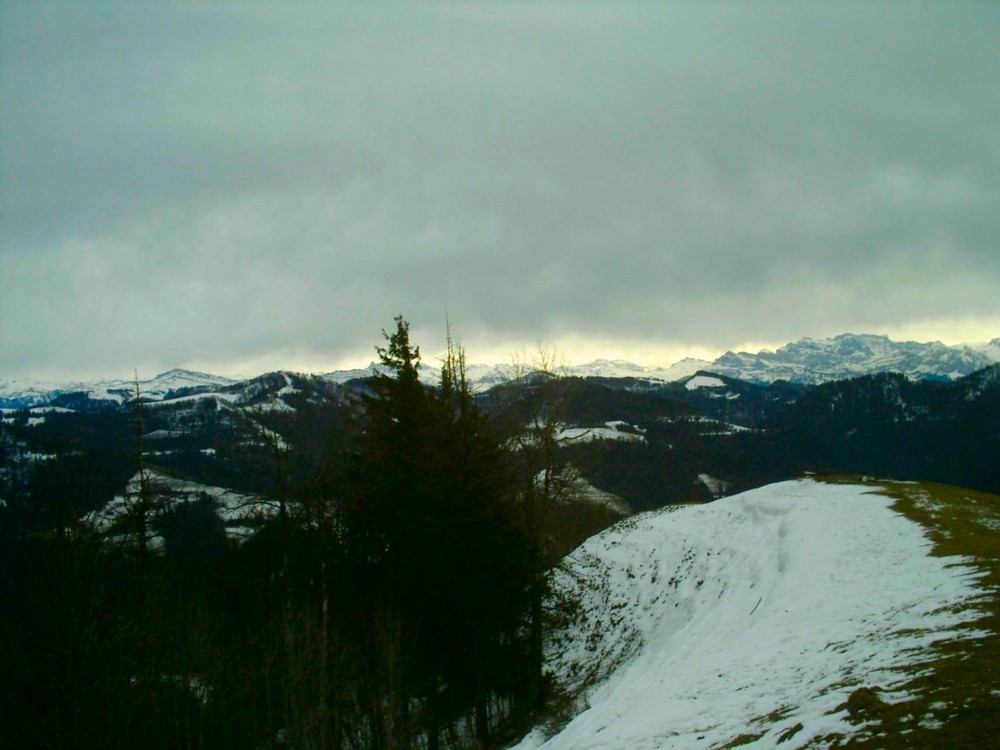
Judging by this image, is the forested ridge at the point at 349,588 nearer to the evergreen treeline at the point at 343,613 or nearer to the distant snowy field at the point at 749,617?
the evergreen treeline at the point at 343,613

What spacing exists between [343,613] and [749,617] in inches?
578

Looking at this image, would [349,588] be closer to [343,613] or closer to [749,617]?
[343,613]

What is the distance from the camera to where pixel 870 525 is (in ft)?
81.6

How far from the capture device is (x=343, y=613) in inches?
883

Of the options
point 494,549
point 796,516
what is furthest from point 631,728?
point 796,516

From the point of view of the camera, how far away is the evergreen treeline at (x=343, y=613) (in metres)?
15.6

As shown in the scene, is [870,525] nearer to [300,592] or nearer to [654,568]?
[654,568]

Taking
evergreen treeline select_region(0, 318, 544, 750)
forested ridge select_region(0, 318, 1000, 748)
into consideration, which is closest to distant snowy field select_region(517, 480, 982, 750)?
evergreen treeline select_region(0, 318, 544, 750)

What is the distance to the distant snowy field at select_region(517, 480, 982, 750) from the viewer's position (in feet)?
37.2

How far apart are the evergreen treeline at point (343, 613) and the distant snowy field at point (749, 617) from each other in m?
4.11

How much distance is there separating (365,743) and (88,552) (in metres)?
12.5

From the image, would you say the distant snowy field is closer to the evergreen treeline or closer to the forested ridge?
the evergreen treeline

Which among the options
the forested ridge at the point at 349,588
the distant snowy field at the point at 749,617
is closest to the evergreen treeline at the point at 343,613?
the forested ridge at the point at 349,588

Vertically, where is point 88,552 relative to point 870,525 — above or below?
above
